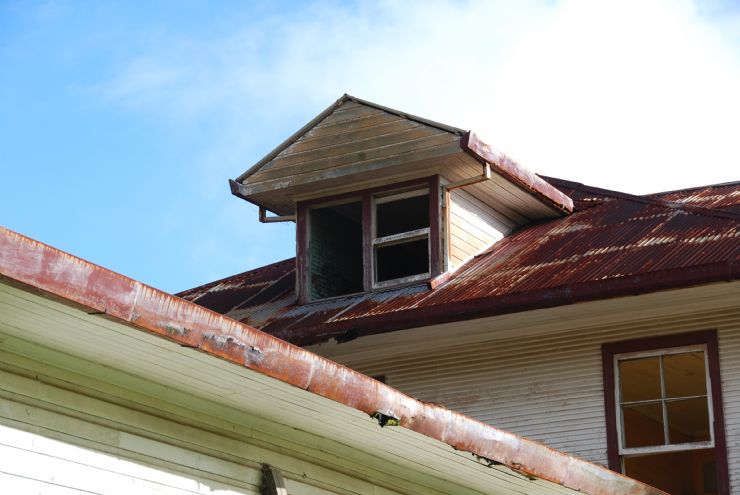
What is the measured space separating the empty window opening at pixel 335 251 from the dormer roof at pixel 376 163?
0.41 metres

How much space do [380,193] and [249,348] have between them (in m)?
8.01

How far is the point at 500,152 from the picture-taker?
1416cm

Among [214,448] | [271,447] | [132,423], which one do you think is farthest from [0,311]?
[271,447]

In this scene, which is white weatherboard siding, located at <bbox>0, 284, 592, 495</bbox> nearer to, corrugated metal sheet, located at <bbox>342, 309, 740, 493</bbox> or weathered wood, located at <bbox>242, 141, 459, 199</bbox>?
corrugated metal sheet, located at <bbox>342, 309, 740, 493</bbox>

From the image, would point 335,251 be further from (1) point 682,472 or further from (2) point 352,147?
(1) point 682,472

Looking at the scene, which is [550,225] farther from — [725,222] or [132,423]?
[132,423]

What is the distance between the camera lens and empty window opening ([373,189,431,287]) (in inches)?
566

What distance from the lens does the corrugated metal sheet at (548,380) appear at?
11.9m

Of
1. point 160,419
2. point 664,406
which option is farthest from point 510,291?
point 160,419

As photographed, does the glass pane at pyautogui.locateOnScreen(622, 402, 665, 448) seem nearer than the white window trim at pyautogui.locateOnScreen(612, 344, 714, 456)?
No

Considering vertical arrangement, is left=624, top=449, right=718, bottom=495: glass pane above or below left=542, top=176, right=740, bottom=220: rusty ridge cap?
below

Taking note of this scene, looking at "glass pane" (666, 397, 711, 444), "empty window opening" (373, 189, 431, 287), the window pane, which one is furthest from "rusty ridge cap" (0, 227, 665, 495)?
the window pane

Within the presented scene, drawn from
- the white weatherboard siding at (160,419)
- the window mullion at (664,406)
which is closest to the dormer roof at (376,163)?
the window mullion at (664,406)

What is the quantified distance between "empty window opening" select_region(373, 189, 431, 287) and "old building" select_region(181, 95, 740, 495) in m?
0.03
